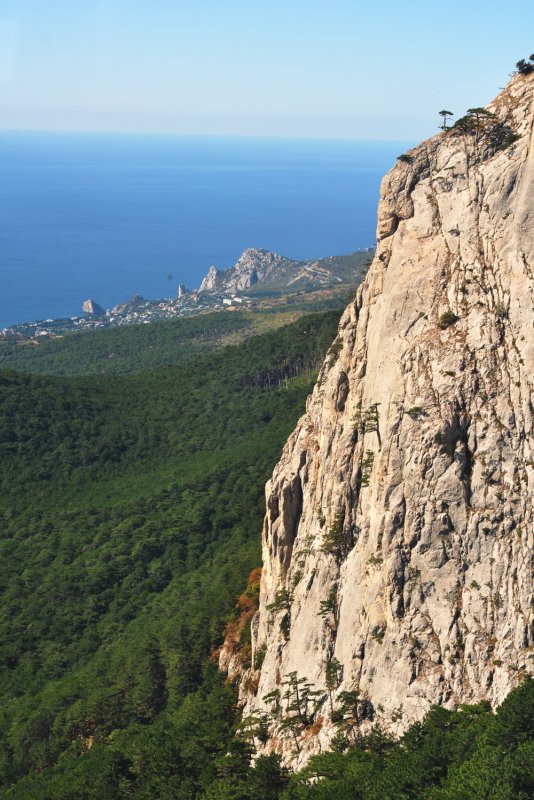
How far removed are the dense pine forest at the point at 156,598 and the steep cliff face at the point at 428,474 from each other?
2115mm

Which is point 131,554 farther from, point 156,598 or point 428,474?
point 428,474

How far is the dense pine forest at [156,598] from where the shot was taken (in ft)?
103

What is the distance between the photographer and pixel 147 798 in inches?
1548

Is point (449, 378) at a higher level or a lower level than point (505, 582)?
higher

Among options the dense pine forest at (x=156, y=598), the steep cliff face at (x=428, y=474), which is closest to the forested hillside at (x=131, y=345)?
the dense pine forest at (x=156, y=598)

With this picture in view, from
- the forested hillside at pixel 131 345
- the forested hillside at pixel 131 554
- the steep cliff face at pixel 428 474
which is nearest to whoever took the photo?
the steep cliff face at pixel 428 474

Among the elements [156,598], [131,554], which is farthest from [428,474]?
[131,554]

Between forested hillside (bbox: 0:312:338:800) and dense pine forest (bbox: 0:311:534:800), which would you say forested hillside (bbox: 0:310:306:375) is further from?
dense pine forest (bbox: 0:311:534:800)

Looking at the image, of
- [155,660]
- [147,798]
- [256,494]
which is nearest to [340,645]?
[147,798]

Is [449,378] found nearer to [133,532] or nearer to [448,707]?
[448,707]

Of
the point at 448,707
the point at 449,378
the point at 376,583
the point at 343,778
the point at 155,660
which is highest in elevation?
the point at 449,378

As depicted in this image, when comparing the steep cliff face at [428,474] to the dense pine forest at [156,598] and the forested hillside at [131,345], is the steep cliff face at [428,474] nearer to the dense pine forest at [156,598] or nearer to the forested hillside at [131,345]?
the dense pine forest at [156,598]

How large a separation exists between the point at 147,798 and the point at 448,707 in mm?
16060

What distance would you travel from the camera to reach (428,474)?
111 ft
